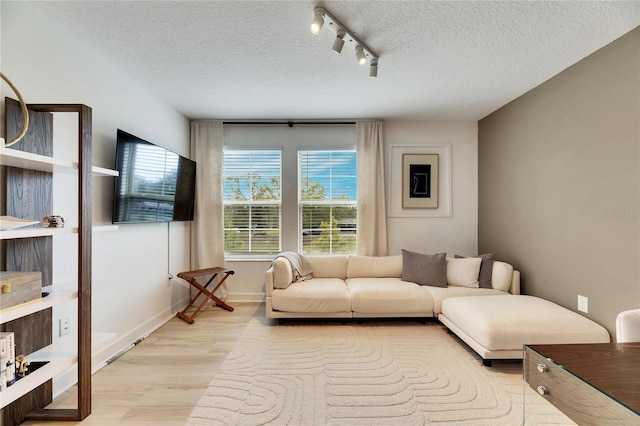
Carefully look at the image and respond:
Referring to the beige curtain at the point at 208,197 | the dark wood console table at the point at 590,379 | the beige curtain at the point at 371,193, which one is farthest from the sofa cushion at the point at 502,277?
the beige curtain at the point at 208,197

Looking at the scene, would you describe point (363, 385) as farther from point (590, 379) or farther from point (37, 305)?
point (37, 305)

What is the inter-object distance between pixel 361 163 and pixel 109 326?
330 cm

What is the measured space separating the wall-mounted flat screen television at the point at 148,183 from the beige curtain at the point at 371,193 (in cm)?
228

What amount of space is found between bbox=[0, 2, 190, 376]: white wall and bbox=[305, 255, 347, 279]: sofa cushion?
172 cm

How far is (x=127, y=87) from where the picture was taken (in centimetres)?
280

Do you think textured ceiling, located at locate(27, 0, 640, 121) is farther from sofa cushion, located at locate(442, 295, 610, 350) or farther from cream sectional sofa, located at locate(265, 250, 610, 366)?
sofa cushion, located at locate(442, 295, 610, 350)

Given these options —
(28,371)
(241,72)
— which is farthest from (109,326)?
(241,72)

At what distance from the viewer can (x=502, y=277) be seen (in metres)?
3.28

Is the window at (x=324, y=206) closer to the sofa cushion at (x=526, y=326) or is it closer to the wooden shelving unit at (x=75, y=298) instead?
the sofa cushion at (x=526, y=326)

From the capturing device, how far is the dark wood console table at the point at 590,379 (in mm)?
949

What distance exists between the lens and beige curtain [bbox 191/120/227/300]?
408 cm

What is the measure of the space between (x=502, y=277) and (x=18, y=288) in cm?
393

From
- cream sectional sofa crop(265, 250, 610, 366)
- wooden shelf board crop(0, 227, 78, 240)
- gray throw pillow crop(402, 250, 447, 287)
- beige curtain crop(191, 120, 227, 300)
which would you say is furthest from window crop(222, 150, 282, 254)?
wooden shelf board crop(0, 227, 78, 240)

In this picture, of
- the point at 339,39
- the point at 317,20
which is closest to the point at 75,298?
the point at 317,20
